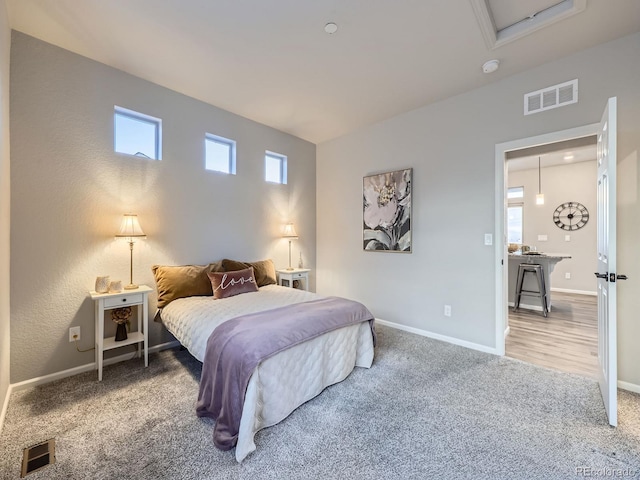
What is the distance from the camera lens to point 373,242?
3.88m

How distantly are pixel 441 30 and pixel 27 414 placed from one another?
4.07 m

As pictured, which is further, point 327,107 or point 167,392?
point 327,107

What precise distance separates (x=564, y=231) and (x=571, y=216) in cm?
34

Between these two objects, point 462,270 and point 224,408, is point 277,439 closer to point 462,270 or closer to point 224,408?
point 224,408

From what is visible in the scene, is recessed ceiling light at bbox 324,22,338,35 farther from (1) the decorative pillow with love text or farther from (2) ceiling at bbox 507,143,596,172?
(2) ceiling at bbox 507,143,596,172

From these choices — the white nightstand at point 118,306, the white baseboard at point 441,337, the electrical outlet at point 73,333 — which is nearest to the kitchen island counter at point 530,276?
the white baseboard at point 441,337

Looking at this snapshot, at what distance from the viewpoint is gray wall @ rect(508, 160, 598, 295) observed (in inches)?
222

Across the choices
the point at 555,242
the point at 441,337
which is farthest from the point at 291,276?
the point at 555,242

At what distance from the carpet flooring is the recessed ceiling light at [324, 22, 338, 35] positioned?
2.80 metres

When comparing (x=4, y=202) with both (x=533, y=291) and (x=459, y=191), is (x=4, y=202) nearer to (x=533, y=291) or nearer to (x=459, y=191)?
(x=459, y=191)

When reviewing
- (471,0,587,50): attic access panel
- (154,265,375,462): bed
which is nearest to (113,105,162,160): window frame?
(154,265,375,462): bed

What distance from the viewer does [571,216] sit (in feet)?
19.2

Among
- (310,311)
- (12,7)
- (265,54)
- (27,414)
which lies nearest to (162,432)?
(27,414)

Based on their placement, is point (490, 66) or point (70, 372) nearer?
point (70, 372)
